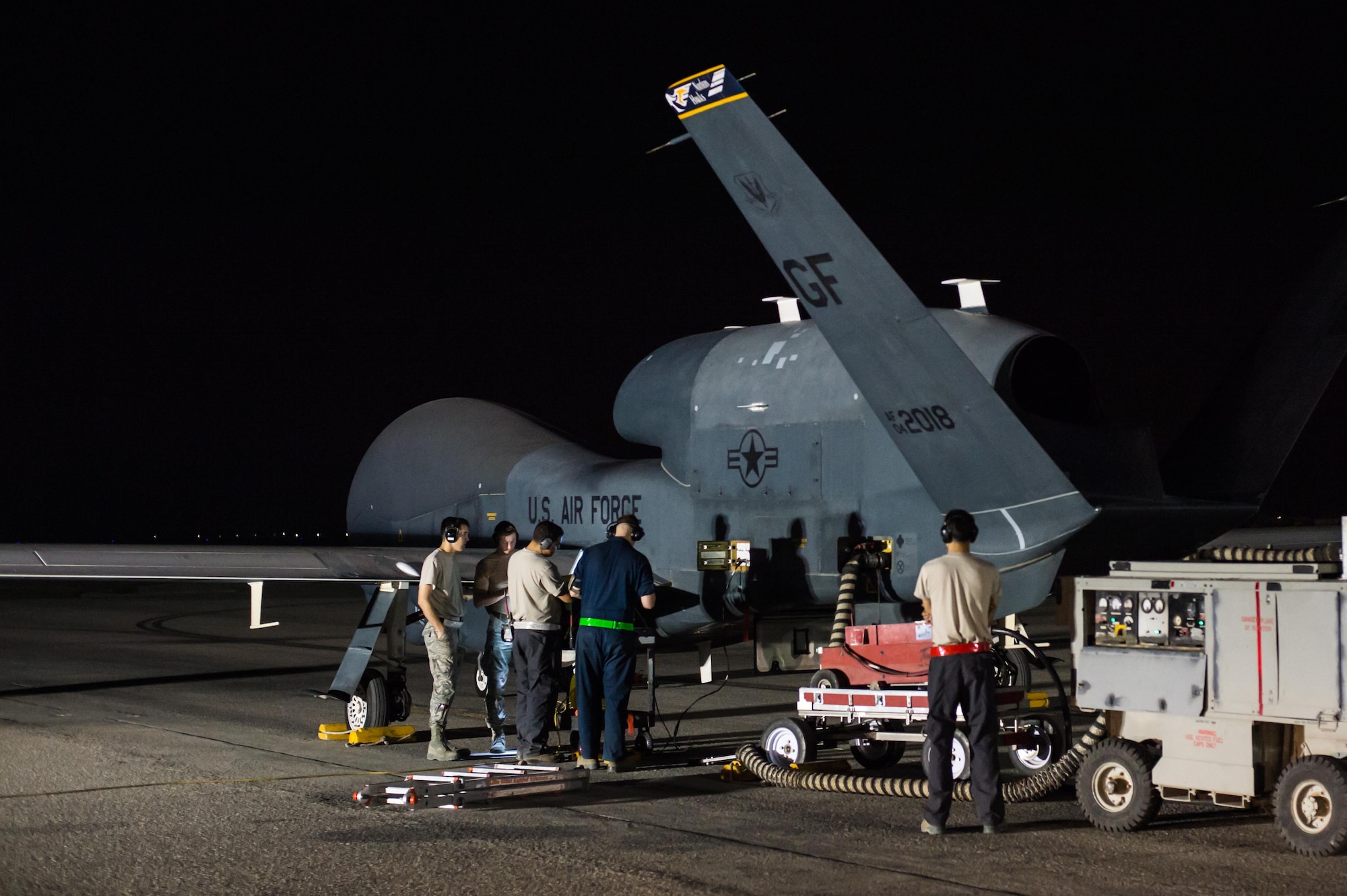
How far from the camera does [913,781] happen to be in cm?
863

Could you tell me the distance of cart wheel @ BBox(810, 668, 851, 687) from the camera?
10.0m

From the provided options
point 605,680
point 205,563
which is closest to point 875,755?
point 605,680

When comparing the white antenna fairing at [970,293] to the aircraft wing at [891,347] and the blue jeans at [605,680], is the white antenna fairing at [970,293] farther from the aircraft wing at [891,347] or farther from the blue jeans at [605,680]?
the blue jeans at [605,680]

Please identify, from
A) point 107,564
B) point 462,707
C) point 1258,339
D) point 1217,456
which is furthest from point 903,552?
point 107,564

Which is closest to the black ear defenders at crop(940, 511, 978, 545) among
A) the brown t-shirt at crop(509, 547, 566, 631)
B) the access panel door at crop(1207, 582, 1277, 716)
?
the access panel door at crop(1207, 582, 1277, 716)

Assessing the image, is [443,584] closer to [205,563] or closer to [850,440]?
[850,440]

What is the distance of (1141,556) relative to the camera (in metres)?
10.0

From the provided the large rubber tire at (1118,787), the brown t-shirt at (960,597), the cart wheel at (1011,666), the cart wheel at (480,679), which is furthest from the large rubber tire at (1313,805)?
the cart wheel at (480,679)

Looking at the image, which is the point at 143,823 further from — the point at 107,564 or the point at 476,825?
the point at 107,564

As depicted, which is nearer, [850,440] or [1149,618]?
[1149,618]

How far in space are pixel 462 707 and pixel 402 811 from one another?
5.84m

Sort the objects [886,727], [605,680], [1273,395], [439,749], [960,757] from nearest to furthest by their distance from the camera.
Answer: [960,757] < [886,727] < [605,680] < [439,749] < [1273,395]

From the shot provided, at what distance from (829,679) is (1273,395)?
440 cm

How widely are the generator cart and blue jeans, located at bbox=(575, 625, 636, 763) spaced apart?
126 inches
